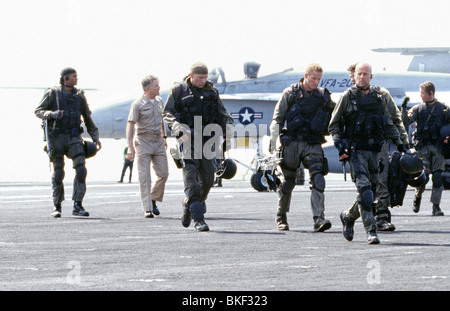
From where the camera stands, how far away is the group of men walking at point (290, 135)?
10633 millimetres

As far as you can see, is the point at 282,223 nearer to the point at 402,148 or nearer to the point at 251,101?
the point at 402,148

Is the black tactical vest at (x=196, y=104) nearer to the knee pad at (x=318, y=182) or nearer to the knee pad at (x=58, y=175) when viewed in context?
the knee pad at (x=318, y=182)

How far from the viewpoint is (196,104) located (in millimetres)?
11945

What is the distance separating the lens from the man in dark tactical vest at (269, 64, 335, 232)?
1174cm

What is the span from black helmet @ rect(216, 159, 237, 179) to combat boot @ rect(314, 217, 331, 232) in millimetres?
1645

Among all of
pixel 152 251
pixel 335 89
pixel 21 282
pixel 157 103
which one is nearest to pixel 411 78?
pixel 335 89

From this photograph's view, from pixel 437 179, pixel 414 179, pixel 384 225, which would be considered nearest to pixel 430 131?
pixel 437 179

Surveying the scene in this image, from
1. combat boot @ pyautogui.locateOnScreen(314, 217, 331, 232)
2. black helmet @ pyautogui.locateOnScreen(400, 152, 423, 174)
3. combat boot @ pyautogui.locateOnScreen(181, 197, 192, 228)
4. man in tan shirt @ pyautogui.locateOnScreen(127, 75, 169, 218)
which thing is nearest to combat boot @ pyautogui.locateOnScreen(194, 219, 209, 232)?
combat boot @ pyautogui.locateOnScreen(181, 197, 192, 228)

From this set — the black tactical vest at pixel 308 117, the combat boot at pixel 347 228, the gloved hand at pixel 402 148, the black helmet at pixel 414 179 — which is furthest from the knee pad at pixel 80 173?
the gloved hand at pixel 402 148

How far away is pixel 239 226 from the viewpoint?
506 inches

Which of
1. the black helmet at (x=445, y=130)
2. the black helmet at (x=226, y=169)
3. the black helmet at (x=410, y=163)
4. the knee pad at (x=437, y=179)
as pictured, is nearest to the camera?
the black helmet at (x=410, y=163)

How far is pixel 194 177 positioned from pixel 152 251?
2238mm

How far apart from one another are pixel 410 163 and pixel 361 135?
101 centimetres

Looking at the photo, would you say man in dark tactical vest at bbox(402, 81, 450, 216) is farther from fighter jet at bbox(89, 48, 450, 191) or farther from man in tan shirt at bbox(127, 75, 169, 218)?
fighter jet at bbox(89, 48, 450, 191)
